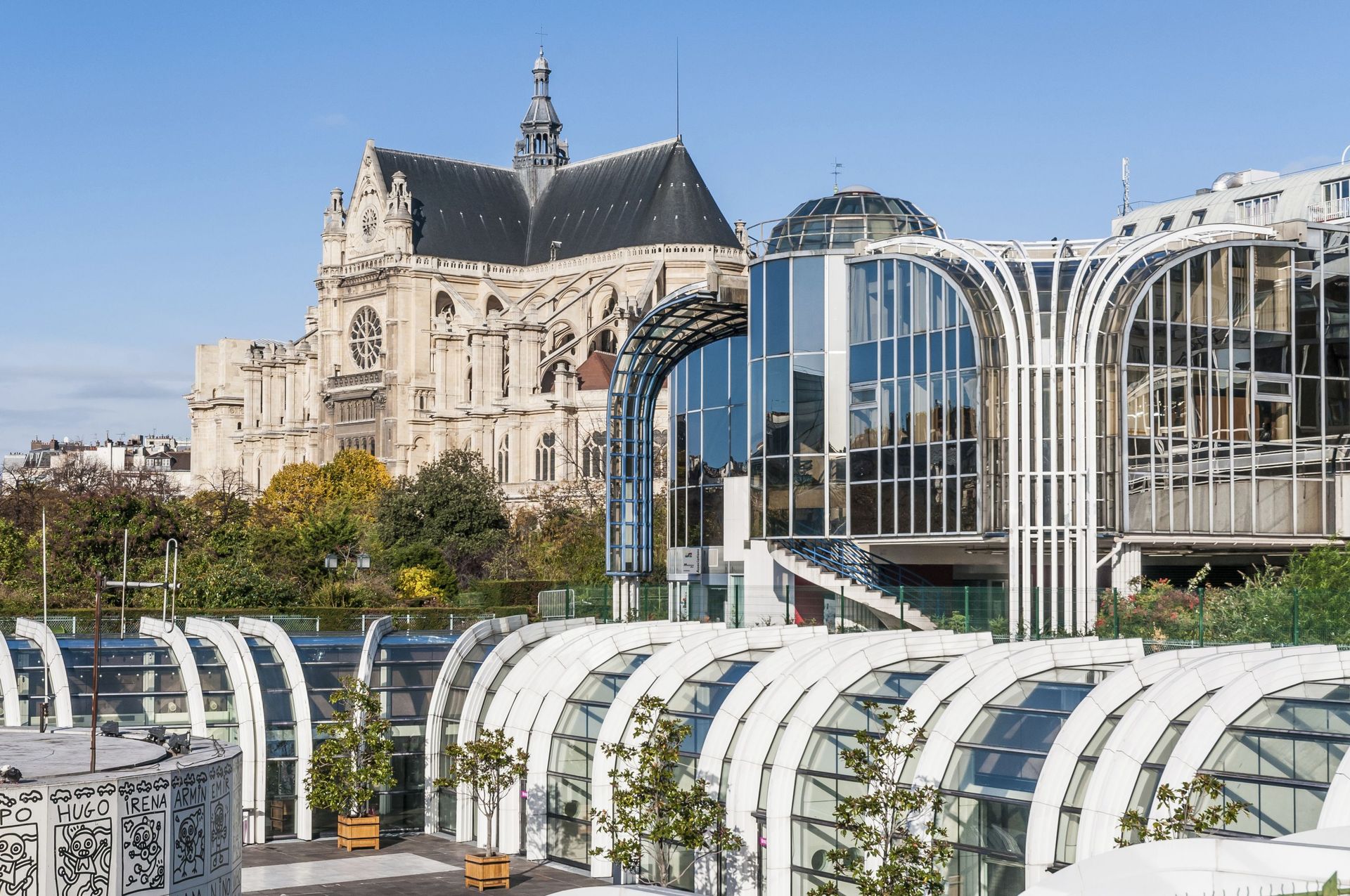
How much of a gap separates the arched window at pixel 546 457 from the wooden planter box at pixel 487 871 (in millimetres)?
70558

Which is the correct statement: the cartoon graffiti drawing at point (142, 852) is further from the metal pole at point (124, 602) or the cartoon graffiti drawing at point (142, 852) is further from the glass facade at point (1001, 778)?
the metal pole at point (124, 602)

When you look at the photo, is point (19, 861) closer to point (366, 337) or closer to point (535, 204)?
point (366, 337)

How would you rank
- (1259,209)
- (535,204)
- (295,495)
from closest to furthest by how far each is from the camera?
(1259,209), (295,495), (535,204)

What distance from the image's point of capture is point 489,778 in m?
34.0

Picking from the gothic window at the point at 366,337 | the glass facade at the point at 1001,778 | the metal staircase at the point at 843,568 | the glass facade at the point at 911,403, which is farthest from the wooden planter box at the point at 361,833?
the gothic window at the point at 366,337

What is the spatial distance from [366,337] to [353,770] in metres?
87.5

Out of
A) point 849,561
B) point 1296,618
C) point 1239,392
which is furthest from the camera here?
point 849,561

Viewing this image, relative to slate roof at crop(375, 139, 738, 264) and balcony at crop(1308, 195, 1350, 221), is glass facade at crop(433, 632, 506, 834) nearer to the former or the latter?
balcony at crop(1308, 195, 1350, 221)

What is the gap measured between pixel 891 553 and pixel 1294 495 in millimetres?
9385

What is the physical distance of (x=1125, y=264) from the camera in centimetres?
3869

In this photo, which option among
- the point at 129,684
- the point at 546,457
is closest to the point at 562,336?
the point at 546,457

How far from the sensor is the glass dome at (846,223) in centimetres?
4359

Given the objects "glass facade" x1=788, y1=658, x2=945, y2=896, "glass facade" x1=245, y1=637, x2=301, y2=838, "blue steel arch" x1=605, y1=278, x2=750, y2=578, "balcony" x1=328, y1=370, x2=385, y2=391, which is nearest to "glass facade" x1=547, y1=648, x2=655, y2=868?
"glass facade" x1=788, y1=658, x2=945, y2=896

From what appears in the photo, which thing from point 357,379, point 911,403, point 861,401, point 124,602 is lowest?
point 124,602
